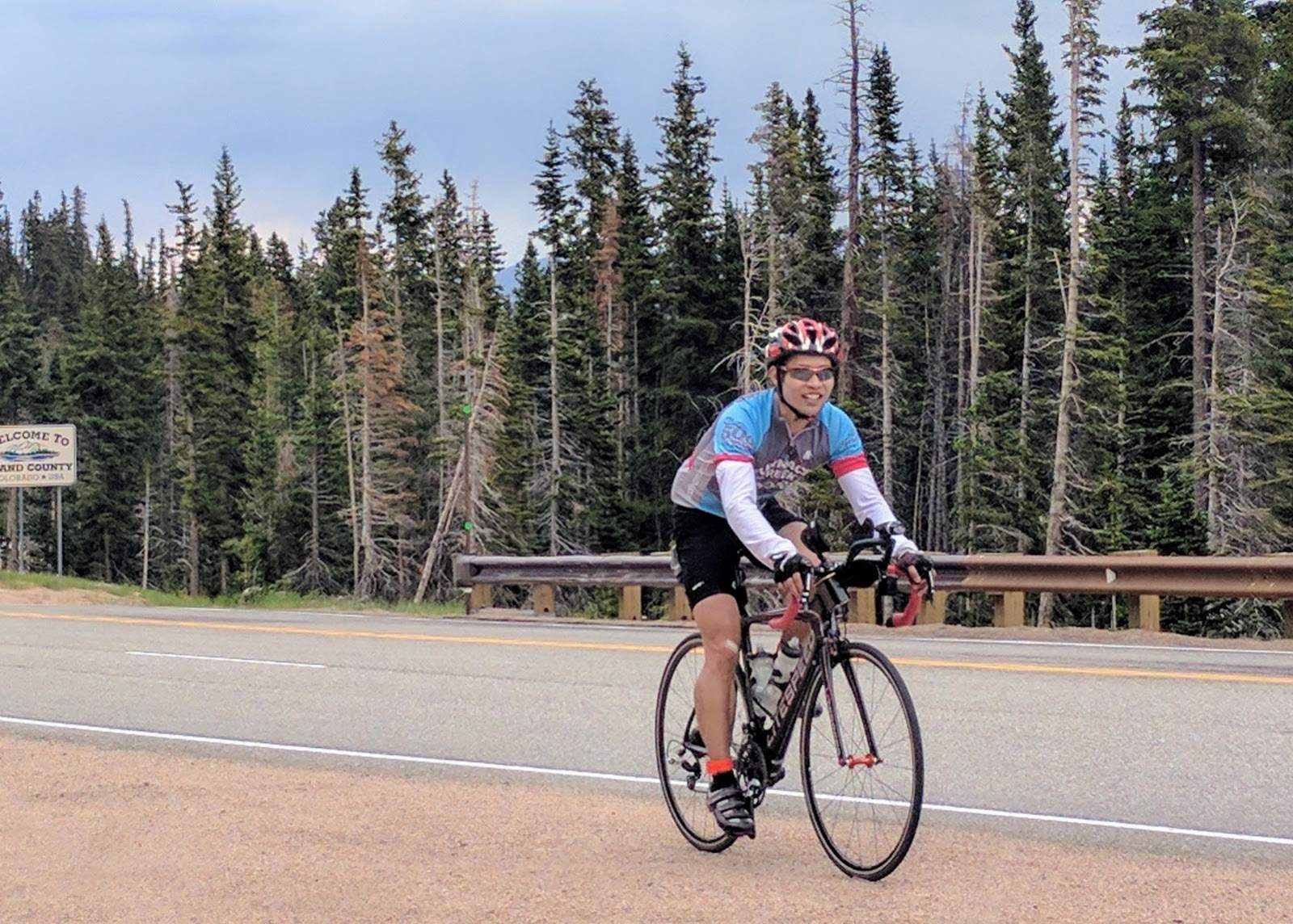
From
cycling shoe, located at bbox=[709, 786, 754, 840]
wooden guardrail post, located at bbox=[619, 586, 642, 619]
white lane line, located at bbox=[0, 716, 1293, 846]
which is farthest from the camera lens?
wooden guardrail post, located at bbox=[619, 586, 642, 619]

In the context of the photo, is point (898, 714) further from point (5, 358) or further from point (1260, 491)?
point (5, 358)

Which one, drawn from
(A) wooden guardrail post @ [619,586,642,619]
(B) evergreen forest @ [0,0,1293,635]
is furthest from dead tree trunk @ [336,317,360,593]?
(A) wooden guardrail post @ [619,586,642,619]

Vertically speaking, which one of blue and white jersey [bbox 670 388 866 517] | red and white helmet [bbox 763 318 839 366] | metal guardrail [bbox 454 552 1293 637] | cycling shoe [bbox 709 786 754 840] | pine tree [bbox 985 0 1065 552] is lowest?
cycling shoe [bbox 709 786 754 840]

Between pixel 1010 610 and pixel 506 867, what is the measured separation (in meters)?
12.1

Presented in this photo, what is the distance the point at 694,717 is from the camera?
20.4 feet

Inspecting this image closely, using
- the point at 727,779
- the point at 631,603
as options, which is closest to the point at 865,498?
the point at 727,779

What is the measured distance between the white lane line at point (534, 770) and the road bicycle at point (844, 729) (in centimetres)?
11

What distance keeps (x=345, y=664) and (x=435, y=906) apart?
8442mm

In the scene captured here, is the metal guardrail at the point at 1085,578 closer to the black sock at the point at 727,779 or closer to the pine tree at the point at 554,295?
the black sock at the point at 727,779

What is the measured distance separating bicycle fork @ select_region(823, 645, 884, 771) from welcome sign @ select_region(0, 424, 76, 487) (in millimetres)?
39594

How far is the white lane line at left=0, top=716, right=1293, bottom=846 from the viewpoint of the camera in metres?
6.41

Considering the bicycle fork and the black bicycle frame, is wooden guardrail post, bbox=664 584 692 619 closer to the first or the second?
the black bicycle frame

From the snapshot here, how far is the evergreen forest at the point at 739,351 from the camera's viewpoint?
143 feet

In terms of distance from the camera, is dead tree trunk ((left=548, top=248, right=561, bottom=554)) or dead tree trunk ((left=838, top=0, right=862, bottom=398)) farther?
dead tree trunk ((left=548, top=248, right=561, bottom=554))
